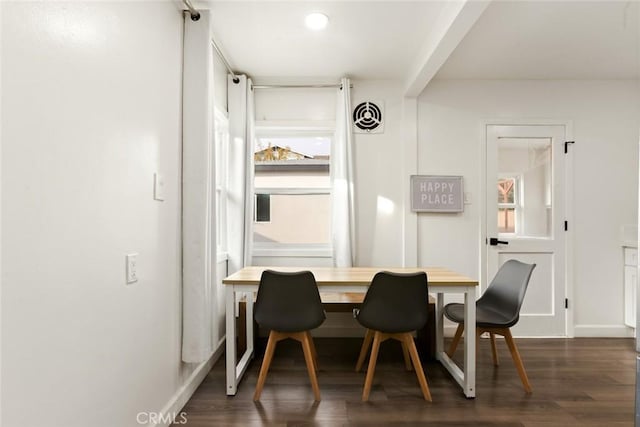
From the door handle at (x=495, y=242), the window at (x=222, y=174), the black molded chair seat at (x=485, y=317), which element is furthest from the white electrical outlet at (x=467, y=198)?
the window at (x=222, y=174)

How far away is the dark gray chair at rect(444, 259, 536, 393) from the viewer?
2.27 meters

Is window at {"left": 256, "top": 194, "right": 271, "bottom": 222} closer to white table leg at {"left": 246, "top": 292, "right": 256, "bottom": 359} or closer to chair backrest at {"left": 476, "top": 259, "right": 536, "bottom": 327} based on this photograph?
white table leg at {"left": 246, "top": 292, "right": 256, "bottom": 359}

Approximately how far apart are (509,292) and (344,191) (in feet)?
5.21

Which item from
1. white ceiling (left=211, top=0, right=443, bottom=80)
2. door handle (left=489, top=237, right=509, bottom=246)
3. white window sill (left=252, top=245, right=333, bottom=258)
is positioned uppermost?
white ceiling (left=211, top=0, right=443, bottom=80)

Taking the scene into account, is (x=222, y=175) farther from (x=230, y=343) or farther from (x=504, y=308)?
(x=504, y=308)

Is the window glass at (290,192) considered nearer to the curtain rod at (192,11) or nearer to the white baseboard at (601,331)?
the curtain rod at (192,11)

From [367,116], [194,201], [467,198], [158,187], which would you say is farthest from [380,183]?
[158,187]

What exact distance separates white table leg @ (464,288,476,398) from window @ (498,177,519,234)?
4.86 feet

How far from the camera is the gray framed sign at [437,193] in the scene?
331cm

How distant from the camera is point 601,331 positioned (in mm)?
3312

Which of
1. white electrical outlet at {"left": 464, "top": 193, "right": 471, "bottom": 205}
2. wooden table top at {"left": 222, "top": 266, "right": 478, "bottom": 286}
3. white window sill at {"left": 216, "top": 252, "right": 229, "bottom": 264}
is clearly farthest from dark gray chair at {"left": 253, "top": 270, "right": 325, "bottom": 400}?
white electrical outlet at {"left": 464, "top": 193, "right": 471, "bottom": 205}

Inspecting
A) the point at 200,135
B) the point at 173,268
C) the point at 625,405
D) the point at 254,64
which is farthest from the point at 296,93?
the point at 625,405

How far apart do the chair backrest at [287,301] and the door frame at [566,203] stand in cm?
206

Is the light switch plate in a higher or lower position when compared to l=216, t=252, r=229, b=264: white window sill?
higher
